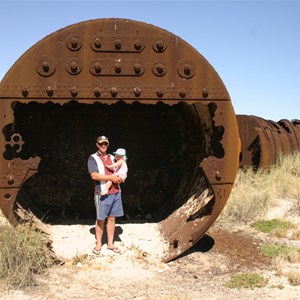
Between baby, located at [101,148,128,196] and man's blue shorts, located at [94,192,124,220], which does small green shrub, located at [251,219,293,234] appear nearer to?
man's blue shorts, located at [94,192,124,220]

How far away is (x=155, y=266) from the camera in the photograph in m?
5.33

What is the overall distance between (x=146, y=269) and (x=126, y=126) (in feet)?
9.43

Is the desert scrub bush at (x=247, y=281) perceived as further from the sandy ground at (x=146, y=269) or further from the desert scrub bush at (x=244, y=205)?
the desert scrub bush at (x=244, y=205)

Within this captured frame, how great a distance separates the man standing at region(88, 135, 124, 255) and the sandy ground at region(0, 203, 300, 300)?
20cm

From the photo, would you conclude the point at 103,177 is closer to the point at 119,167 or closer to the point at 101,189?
the point at 101,189

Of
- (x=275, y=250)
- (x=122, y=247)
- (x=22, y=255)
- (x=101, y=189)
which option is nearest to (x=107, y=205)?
(x=101, y=189)

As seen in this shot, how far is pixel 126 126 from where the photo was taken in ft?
24.4

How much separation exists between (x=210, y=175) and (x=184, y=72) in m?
1.24

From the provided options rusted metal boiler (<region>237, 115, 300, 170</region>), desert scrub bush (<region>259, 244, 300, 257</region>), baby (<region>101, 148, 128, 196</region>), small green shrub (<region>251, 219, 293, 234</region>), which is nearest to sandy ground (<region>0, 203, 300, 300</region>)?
desert scrub bush (<region>259, 244, 300, 257</region>)

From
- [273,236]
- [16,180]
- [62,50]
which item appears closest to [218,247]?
[273,236]

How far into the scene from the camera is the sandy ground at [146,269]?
4.49m

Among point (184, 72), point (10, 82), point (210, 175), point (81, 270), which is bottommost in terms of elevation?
point (81, 270)

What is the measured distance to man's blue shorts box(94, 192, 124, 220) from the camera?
5578 mm

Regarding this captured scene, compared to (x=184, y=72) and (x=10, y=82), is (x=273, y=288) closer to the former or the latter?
(x=184, y=72)
